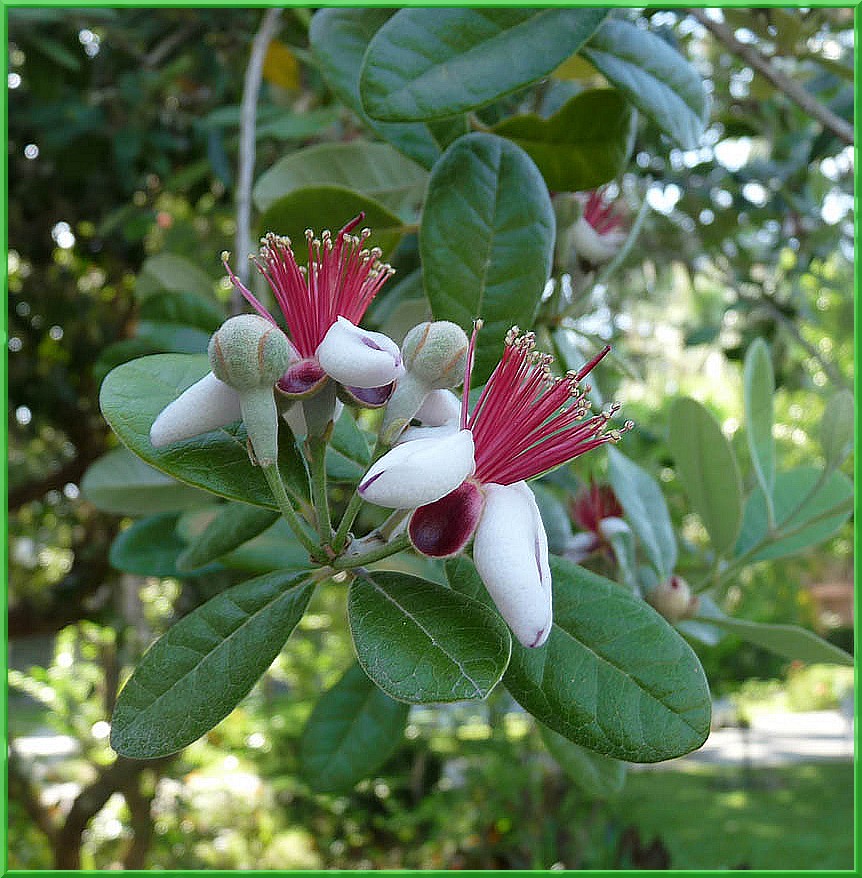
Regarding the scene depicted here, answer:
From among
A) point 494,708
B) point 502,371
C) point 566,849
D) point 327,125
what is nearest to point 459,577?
point 502,371

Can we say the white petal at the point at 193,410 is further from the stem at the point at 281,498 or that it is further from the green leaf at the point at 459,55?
the green leaf at the point at 459,55

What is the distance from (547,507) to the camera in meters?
0.89

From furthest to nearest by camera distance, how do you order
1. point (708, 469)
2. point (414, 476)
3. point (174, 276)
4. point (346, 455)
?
point (174, 276) < point (708, 469) < point (346, 455) < point (414, 476)

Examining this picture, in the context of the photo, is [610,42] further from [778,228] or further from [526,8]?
[778,228]

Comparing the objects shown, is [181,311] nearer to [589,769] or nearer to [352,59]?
[352,59]

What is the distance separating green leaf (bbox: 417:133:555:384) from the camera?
0.64 metres

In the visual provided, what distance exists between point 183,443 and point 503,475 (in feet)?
0.63

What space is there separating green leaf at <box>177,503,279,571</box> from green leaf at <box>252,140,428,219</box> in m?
0.37

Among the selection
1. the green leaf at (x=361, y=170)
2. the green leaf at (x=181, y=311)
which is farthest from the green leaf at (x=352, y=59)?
the green leaf at (x=181, y=311)

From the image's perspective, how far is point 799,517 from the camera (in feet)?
3.20

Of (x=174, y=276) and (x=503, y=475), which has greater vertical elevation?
(x=174, y=276)

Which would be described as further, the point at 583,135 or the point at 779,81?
the point at 779,81

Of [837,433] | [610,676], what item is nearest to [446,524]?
[610,676]

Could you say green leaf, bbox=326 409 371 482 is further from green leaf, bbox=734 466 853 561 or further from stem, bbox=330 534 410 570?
green leaf, bbox=734 466 853 561
